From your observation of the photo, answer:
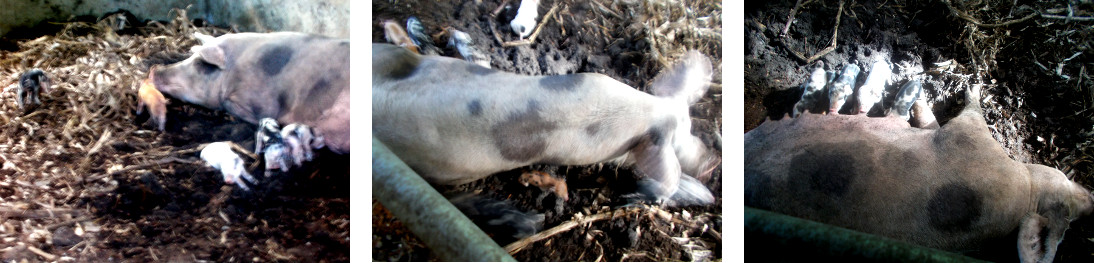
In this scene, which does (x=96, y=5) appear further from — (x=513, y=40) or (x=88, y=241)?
(x=513, y=40)

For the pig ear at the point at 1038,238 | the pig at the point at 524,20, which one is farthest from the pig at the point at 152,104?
the pig ear at the point at 1038,238

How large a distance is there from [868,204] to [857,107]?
1.35 feet

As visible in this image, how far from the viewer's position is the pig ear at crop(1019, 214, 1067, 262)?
2.52 m

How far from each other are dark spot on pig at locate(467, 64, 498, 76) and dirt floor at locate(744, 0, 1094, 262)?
3.60 feet

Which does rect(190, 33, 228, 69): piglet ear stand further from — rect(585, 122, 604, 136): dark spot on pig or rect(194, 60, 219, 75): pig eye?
rect(585, 122, 604, 136): dark spot on pig

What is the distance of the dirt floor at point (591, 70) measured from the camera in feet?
7.57

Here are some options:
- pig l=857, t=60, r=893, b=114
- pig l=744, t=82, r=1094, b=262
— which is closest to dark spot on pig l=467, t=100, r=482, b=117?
pig l=744, t=82, r=1094, b=262

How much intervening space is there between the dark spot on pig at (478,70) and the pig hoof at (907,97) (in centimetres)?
168

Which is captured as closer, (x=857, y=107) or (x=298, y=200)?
(x=298, y=200)

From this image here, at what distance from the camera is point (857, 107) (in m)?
2.61

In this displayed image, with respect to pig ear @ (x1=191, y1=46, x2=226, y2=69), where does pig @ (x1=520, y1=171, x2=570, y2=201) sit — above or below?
below

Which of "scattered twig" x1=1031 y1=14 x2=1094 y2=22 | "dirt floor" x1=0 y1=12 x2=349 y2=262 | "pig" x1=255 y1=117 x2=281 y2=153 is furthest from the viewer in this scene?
"scattered twig" x1=1031 y1=14 x2=1094 y2=22

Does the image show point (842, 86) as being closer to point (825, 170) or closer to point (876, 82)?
point (876, 82)

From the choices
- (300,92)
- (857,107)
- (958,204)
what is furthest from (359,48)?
(958,204)
